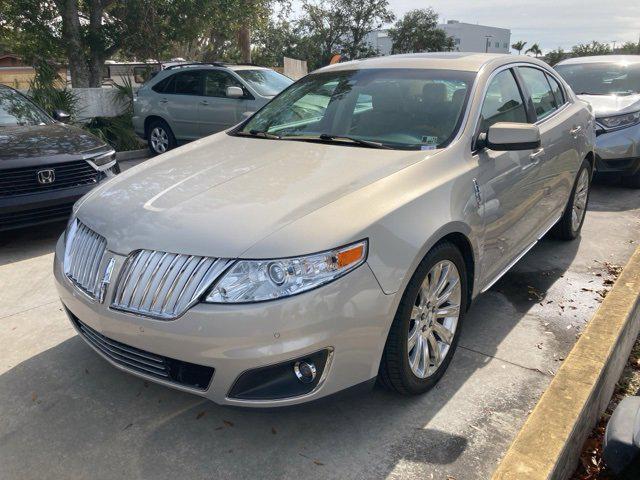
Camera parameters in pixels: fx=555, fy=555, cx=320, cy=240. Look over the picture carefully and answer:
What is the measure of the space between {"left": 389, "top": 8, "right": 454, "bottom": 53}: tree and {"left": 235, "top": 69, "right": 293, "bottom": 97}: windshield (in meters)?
39.9

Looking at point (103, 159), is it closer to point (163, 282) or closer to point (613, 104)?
point (163, 282)

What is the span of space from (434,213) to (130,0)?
42.8 feet

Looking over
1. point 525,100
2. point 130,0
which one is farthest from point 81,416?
point 130,0

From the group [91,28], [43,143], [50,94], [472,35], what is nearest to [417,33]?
[91,28]

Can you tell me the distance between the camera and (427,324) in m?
2.78

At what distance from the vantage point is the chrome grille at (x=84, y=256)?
256 centimetres

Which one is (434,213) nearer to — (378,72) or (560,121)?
(378,72)

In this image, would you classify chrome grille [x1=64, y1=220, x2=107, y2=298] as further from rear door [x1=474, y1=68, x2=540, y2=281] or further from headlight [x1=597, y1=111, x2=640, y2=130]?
headlight [x1=597, y1=111, x2=640, y2=130]

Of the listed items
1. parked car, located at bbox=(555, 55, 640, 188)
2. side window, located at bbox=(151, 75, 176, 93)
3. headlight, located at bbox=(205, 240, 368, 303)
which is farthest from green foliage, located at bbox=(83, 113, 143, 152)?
headlight, located at bbox=(205, 240, 368, 303)

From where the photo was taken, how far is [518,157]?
138 inches

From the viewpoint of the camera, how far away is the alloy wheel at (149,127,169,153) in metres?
9.93

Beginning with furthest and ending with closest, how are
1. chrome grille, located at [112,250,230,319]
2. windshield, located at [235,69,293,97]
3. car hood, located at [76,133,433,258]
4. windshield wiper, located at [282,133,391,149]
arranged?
windshield, located at [235,69,293,97] → windshield wiper, located at [282,133,391,149] → car hood, located at [76,133,433,258] → chrome grille, located at [112,250,230,319]

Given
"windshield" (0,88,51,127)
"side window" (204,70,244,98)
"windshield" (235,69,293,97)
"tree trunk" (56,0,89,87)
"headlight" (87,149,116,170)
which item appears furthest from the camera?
"tree trunk" (56,0,89,87)

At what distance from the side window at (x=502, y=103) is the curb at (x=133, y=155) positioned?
780cm
